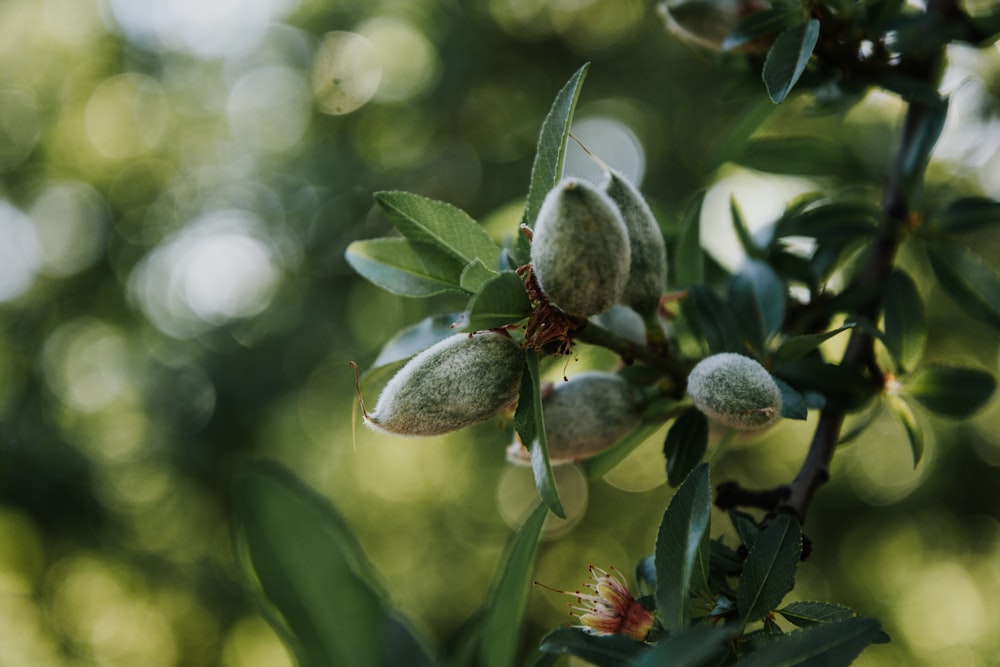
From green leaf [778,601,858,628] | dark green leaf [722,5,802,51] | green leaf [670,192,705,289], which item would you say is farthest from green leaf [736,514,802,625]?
dark green leaf [722,5,802,51]

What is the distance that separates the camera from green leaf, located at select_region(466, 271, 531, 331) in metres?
0.65

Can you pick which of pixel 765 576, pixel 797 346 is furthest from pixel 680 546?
pixel 797 346

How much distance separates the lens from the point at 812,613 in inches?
28.1

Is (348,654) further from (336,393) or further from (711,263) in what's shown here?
(336,393)

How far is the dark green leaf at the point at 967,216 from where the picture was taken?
109 centimetres

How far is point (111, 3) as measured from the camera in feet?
15.4

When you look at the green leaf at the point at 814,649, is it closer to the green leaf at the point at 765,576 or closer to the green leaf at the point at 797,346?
the green leaf at the point at 765,576

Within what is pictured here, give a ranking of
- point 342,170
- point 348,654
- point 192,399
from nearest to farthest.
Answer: point 348,654, point 342,170, point 192,399

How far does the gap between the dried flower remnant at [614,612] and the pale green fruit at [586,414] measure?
0.12 metres

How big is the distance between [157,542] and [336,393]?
5.70ft

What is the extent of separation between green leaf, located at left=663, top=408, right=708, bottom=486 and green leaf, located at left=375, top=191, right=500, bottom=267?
269 mm

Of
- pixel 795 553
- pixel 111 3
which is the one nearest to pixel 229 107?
pixel 111 3

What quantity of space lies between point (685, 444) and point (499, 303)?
1.01ft

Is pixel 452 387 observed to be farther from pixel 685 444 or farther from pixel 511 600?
pixel 685 444
